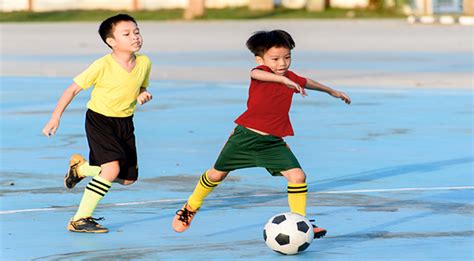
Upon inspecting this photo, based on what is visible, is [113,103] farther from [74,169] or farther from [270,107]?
[270,107]

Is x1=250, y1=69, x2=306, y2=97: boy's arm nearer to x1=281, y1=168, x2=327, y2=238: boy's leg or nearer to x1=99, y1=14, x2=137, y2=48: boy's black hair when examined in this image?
x1=281, y1=168, x2=327, y2=238: boy's leg

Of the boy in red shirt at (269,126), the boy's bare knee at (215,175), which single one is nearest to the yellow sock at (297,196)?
the boy in red shirt at (269,126)

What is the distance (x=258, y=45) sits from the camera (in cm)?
852

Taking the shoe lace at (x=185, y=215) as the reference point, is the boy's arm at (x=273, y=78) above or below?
above

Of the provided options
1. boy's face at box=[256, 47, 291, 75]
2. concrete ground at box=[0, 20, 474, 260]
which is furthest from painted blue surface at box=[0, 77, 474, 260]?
boy's face at box=[256, 47, 291, 75]

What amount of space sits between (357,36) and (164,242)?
34712mm

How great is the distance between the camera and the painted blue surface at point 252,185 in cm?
829

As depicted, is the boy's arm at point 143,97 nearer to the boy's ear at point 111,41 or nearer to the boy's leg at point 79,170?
the boy's ear at point 111,41

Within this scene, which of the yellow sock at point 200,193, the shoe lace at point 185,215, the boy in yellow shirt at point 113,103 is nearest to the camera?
the shoe lace at point 185,215

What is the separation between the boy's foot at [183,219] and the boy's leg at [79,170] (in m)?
0.75

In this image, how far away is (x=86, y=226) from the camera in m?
8.77

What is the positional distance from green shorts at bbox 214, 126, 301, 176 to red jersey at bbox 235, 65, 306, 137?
2.3 inches

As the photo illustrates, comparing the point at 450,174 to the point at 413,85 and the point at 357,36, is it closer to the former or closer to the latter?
the point at 413,85

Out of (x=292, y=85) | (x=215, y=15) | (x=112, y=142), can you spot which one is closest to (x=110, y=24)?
(x=112, y=142)
